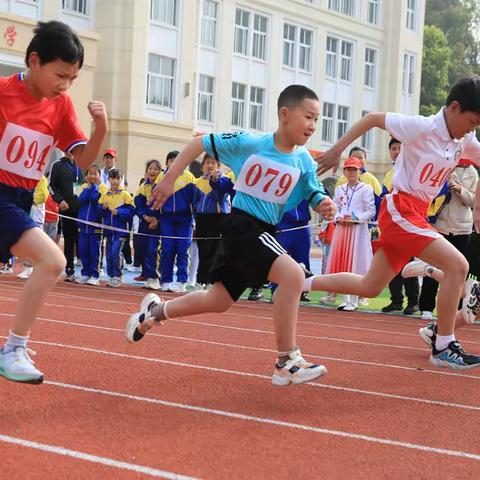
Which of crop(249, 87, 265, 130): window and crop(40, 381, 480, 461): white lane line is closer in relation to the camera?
crop(40, 381, 480, 461): white lane line

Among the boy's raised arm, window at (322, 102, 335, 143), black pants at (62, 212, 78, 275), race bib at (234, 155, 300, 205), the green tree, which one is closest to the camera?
the boy's raised arm

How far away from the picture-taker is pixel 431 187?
20.6 feet

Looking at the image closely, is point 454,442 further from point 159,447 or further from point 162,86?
point 162,86

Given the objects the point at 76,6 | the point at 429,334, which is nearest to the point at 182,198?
the point at 429,334

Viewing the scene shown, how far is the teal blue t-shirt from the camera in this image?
5.53 meters

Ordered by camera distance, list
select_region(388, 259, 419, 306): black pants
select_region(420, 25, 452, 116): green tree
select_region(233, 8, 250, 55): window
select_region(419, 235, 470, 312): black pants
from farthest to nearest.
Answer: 1. select_region(420, 25, 452, 116): green tree
2. select_region(233, 8, 250, 55): window
3. select_region(388, 259, 419, 306): black pants
4. select_region(419, 235, 470, 312): black pants

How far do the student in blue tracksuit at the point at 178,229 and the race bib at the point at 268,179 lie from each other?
7.59m

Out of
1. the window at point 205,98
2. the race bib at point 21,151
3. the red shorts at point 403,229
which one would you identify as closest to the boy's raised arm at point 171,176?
the race bib at point 21,151

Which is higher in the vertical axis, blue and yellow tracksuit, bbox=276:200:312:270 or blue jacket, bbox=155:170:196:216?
blue jacket, bbox=155:170:196:216

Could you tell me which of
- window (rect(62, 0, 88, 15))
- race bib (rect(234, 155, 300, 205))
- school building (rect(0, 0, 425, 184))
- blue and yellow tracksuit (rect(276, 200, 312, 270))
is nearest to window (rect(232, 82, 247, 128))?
school building (rect(0, 0, 425, 184))

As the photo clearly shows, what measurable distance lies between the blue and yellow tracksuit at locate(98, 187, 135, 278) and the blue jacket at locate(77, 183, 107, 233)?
9 centimetres

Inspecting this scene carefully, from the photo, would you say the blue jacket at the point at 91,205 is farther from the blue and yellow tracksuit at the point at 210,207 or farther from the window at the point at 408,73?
the window at the point at 408,73

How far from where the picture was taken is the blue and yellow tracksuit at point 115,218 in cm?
1378

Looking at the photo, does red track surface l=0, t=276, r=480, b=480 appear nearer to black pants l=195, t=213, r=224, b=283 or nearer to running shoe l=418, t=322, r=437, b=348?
running shoe l=418, t=322, r=437, b=348
